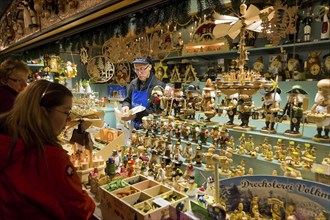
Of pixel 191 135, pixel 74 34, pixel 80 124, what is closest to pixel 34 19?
pixel 74 34

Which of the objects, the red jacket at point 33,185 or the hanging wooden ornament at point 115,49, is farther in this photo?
the hanging wooden ornament at point 115,49

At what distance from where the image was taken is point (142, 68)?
2.41 meters

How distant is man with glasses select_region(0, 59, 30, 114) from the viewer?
1737mm

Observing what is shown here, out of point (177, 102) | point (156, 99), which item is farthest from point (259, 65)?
point (156, 99)

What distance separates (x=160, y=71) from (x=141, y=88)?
2.35 feet

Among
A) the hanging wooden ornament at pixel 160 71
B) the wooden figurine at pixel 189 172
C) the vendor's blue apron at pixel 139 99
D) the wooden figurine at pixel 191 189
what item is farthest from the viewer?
the hanging wooden ornament at pixel 160 71

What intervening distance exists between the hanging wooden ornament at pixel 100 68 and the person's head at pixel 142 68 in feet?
0.71

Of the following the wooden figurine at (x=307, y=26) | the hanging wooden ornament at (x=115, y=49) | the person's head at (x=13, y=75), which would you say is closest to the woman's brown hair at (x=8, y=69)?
the person's head at (x=13, y=75)

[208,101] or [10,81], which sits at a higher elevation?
[10,81]

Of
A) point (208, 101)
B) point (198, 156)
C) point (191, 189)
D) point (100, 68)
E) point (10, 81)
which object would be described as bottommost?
point (191, 189)

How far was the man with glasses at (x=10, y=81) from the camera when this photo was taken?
1737 millimetres

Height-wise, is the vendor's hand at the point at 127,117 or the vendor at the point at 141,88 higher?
the vendor at the point at 141,88

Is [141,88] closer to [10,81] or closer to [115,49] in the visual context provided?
[115,49]

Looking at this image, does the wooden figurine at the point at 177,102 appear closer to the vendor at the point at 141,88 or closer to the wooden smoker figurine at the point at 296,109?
the vendor at the point at 141,88
